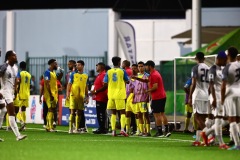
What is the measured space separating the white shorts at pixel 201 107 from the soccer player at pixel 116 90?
5.40 metres

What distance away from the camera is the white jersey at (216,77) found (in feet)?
72.2

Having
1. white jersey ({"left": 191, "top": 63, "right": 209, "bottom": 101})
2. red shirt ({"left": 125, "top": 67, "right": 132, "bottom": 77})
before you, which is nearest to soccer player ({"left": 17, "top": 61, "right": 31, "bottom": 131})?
red shirt ({"left": 125, "top": 67, "right": 132, "bottom": 77})

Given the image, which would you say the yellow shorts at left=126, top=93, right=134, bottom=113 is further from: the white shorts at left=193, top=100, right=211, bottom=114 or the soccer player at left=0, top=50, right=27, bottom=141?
the white shorts at left=193, top=100, right=211, bottom=114

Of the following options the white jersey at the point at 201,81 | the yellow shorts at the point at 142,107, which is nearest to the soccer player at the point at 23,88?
the yellow shorts at the point at 142,107

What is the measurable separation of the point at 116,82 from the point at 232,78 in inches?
295

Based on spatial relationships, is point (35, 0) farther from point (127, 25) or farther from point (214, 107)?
point (214, 107)

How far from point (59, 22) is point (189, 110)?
26959mm

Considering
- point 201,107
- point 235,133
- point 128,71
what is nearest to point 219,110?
point 235,133

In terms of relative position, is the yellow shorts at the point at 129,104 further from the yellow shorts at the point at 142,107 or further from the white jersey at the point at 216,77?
the white jersey at the point at 216,77

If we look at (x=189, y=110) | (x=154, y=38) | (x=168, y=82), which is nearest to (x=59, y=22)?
(x=154, y=38)

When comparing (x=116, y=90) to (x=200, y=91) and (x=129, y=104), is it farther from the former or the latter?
(x=200, y=91)

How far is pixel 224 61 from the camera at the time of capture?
72.7 ft

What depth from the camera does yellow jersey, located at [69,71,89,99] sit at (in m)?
30.6

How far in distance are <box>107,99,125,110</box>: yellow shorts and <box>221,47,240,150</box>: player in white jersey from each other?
715 cm
